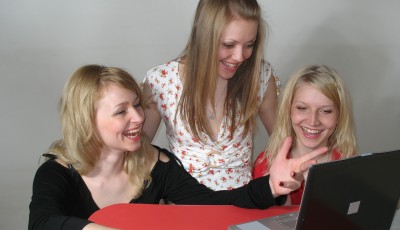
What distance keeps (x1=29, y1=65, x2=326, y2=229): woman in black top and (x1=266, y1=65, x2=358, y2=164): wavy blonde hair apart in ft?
1.41

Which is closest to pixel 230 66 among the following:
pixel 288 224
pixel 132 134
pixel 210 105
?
pixel 210 105

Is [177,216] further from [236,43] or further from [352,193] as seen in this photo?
[236,43]

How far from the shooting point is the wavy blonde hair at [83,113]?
60.6 inches

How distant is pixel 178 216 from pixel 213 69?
63 centimetres

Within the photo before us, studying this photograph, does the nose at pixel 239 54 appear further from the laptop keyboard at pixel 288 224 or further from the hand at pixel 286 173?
the laptop keyboard at pixel 288 224

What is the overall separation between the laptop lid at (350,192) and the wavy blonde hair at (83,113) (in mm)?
799

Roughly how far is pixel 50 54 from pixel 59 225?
1.30 m

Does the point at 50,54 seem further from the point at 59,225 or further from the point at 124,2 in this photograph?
the point at 59,225

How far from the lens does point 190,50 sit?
1817 mm

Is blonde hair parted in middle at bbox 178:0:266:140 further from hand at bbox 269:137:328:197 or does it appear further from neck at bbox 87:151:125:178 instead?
hand at bbox 269:137:328:197

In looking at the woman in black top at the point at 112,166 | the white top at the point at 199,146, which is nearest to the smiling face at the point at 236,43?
the white top at the point at 199,146

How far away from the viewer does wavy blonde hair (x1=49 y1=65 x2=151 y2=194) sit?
5.05ft

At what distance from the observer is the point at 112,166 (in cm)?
163

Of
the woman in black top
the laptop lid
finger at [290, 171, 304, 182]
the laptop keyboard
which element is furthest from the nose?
the laptop lid
